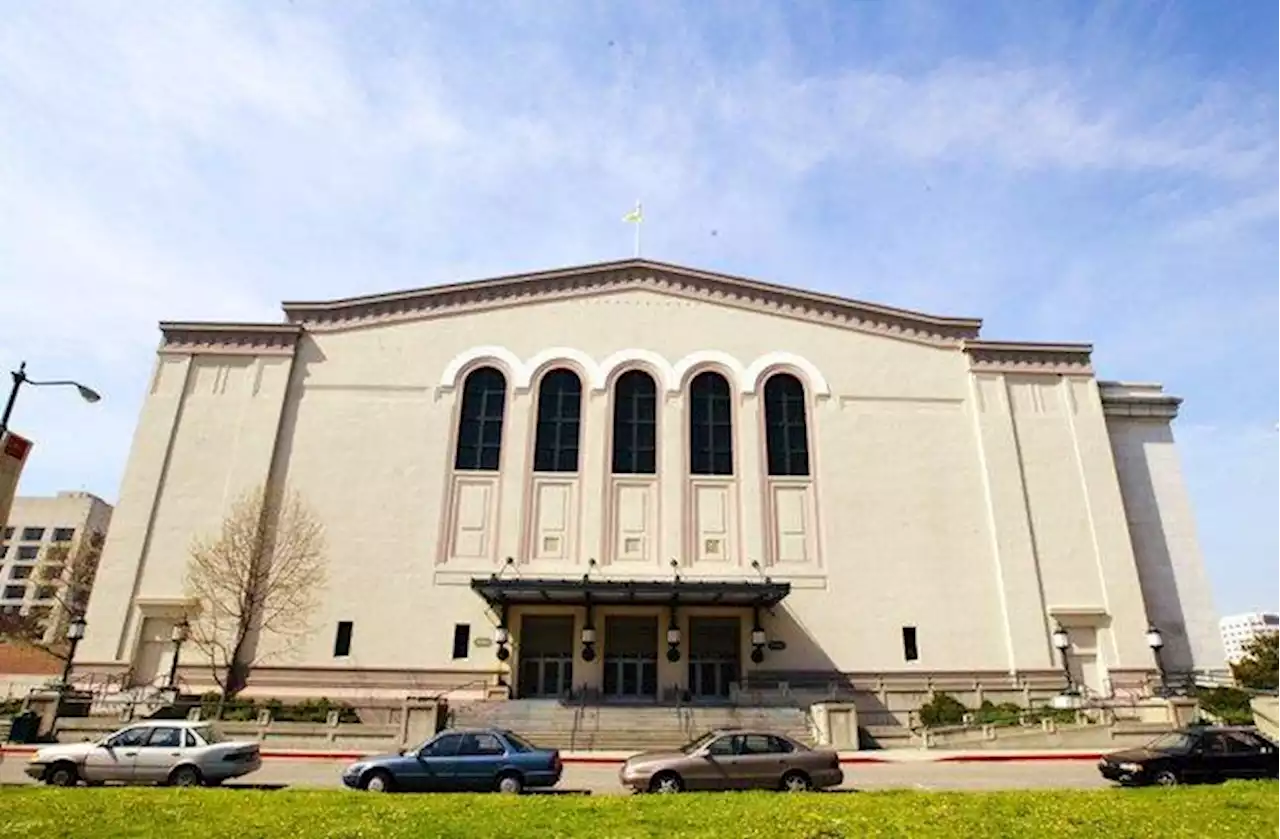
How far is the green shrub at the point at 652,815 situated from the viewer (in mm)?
9781

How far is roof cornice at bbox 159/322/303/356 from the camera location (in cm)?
3394

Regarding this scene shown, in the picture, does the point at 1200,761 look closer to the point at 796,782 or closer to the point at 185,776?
the point at 796,782

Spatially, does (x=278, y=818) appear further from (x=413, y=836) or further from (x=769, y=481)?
(x=769, y=481)

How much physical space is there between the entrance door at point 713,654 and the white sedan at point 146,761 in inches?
705

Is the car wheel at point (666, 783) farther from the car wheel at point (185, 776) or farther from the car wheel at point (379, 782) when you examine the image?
the car wheel at point (185, 776)

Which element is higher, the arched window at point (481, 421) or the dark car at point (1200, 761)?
the arched window at point (481, 421)

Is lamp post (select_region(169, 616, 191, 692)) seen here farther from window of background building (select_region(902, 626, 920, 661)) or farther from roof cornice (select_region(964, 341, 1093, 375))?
roof cornice (select_region(964, 341, 1093, 375))

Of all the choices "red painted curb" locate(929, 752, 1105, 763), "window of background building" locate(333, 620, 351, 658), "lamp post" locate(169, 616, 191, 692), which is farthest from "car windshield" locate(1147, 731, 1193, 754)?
"lamp post" locate(169, 616, 191, 692)

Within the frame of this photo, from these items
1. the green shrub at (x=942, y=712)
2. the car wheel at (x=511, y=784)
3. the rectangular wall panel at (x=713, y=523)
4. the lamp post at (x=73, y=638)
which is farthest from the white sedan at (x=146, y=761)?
the green shrub at (x=942, y=712)

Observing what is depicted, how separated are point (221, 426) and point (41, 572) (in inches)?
1963

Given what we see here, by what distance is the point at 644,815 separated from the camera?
10.9 m

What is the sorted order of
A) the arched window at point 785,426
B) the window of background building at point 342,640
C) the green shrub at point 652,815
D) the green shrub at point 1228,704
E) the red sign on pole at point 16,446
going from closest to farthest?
1. the green shrub at point 652,815
2. the red sign on pole at point 16,446
3. the green shrub at point 1228,704
4. the window of background building at point 342,640
5. the arched window at point 785,426

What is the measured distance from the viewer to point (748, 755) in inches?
597

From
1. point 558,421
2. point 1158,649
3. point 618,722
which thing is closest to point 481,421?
point 558,421
